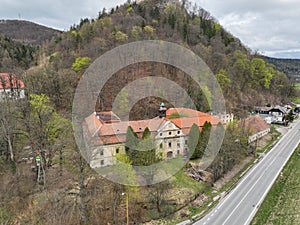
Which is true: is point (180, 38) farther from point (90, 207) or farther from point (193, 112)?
point (90, 207)

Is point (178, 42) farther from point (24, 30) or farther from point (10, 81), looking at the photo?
point (24, 30)

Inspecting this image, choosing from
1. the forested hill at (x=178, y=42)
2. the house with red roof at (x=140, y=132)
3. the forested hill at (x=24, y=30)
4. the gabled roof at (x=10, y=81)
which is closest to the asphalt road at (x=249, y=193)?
the house with red roof at (x=140, y=132)

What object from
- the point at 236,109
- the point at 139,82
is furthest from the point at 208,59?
the point at 139,82

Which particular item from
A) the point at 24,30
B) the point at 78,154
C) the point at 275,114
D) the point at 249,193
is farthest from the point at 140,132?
the point at 24,30

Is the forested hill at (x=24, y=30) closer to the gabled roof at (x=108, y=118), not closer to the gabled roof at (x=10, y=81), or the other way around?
the gabled roof at (x=10, y=81)

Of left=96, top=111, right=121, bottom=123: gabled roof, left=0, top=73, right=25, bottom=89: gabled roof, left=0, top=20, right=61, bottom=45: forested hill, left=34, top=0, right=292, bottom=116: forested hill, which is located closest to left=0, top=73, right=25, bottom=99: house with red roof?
left=0, top=73, right=25, bottom=89: gabled roof

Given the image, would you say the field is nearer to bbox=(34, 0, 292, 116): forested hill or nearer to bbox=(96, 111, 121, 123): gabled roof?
bbox=(96, 111, 121, 123): gabled roof
